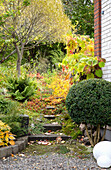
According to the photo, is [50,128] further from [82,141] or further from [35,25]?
[35,25]

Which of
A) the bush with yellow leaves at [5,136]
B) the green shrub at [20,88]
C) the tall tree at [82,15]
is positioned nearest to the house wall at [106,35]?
the bush with yellow leaves at [5,136]

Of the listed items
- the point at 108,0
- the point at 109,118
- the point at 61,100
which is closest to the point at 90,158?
the point at 109,118

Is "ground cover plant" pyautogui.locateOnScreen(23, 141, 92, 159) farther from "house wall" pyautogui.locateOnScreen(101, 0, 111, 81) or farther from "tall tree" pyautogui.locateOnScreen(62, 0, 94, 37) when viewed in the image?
"tall tree" pyautogui.locateOnScreen(62, 0, 94, 37)

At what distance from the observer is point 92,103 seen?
3.18 m

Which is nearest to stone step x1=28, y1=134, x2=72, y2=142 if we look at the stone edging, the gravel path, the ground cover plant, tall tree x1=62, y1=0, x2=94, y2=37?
the ground cover plant

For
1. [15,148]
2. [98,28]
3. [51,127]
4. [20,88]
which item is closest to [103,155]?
[15,148]

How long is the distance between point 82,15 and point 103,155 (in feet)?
30.9

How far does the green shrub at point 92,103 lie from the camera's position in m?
3.18

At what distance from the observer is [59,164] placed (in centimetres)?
290

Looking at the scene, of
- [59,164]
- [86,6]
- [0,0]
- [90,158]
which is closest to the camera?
[59,164]

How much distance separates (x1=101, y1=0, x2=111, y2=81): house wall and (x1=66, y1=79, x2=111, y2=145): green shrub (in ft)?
2.94

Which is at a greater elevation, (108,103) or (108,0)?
(108,0)

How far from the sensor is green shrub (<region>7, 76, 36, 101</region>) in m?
5.82

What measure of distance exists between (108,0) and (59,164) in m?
3.49
